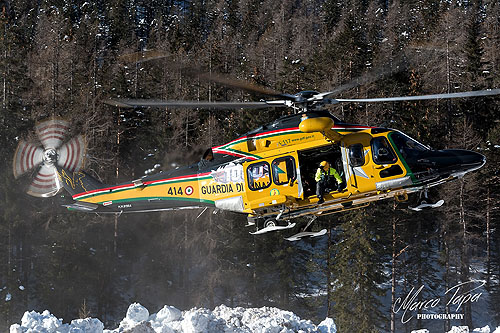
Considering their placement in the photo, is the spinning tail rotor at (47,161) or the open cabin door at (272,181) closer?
the open cabin door at (272,181)

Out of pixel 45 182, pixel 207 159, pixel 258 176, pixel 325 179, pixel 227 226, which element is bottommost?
pixel 227 226

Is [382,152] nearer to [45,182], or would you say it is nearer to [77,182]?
[77,182]

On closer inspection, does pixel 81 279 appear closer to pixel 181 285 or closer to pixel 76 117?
pixel 181 285

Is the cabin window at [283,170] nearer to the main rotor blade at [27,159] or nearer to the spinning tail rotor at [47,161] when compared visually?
the spinning tail rotor at [47,161]

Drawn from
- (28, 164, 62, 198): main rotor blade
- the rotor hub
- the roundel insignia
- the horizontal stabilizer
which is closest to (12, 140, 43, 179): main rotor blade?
the rotor hub

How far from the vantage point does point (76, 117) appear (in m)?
30.7

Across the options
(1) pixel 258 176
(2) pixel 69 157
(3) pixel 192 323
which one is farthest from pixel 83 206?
(1) pixel 258 176

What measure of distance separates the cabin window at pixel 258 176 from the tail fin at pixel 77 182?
14.6 feet

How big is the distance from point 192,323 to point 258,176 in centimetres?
454

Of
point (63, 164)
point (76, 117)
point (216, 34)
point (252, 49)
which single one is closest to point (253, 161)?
point (63, 164)

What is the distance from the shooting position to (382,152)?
11227 mm

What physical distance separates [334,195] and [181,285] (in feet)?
68.9

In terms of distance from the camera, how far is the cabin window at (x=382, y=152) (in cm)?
1119

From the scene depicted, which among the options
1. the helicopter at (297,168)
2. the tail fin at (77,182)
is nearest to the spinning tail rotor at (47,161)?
the tail fin at (77,182)
